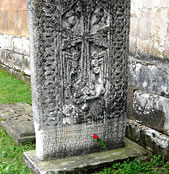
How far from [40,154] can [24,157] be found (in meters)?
0.27

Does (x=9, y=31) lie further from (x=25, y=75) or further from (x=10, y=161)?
(x=10, y=161)

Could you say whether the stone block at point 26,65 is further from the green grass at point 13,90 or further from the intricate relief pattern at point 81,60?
the intricate relief pattern at point 81,60

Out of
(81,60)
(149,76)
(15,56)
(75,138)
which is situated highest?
(81,60)

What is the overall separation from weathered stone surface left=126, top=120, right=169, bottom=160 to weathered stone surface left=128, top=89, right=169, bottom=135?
6cm

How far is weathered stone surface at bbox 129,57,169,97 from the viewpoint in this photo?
359 centimetres

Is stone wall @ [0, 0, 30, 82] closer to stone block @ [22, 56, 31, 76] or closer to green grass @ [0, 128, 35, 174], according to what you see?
stone block @ [22, 56, 31, 76]

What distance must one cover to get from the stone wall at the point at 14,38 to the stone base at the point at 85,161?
425 cm

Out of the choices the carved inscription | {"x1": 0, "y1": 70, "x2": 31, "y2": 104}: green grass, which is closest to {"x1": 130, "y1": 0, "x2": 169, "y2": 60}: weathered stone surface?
the carved inscription

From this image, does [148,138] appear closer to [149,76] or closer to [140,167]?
[140,167]

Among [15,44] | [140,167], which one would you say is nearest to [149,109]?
[140,167]

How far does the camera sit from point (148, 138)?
12.4ft

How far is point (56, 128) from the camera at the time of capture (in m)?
3.27

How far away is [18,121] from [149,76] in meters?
1.80

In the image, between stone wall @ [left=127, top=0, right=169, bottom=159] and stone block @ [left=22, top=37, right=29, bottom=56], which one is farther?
stone block @ [left=22, top=37, right=29, bottom=56]
